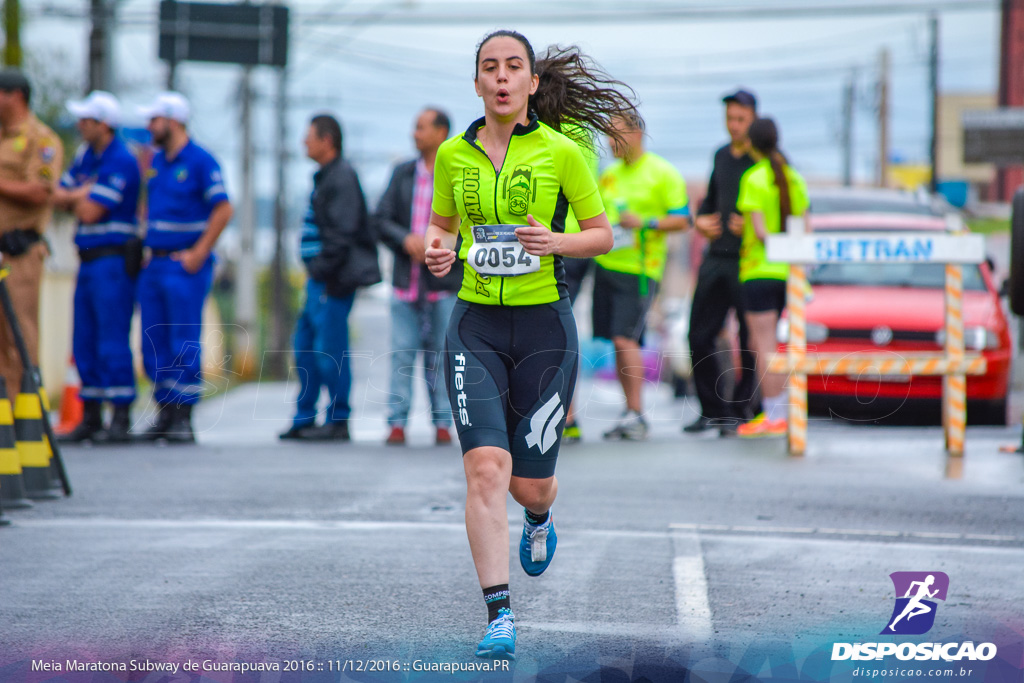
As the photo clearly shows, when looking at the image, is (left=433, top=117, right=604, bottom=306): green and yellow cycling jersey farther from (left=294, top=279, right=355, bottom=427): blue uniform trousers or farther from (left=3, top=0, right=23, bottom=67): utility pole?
(left=3, top=0, right=23, bottom=67): utility pole

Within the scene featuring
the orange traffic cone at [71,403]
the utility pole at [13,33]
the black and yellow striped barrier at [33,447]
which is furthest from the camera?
the utility pole at [13,33]

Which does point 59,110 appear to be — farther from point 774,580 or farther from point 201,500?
point 774,580

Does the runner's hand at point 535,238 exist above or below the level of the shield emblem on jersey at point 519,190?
below

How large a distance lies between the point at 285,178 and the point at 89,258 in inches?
1292

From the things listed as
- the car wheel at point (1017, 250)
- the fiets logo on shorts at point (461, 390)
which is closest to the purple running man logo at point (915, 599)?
the fiets logo on shorts at point (461, 390)

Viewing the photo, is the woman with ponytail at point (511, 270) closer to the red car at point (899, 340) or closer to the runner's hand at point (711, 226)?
the runner's hand at point (711, 226)

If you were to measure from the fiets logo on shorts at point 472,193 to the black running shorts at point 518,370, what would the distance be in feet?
0.95

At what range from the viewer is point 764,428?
9.65 metres

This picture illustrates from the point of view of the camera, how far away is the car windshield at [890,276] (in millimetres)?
10922

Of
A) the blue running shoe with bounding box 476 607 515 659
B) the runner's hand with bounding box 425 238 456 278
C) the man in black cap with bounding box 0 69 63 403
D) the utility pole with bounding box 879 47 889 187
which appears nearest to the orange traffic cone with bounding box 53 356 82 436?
the man in black cap with bounding box 0 69 63 403

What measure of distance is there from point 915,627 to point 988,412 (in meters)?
6.33

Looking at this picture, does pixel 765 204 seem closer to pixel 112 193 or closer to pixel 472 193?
pixel 112 193

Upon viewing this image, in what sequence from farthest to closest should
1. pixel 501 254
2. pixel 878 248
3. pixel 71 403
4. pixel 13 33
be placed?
pixel 13 33, pixel 71 403, pixel 878 248, pixel 501 254

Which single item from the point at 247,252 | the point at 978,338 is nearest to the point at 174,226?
the point at 978,338
